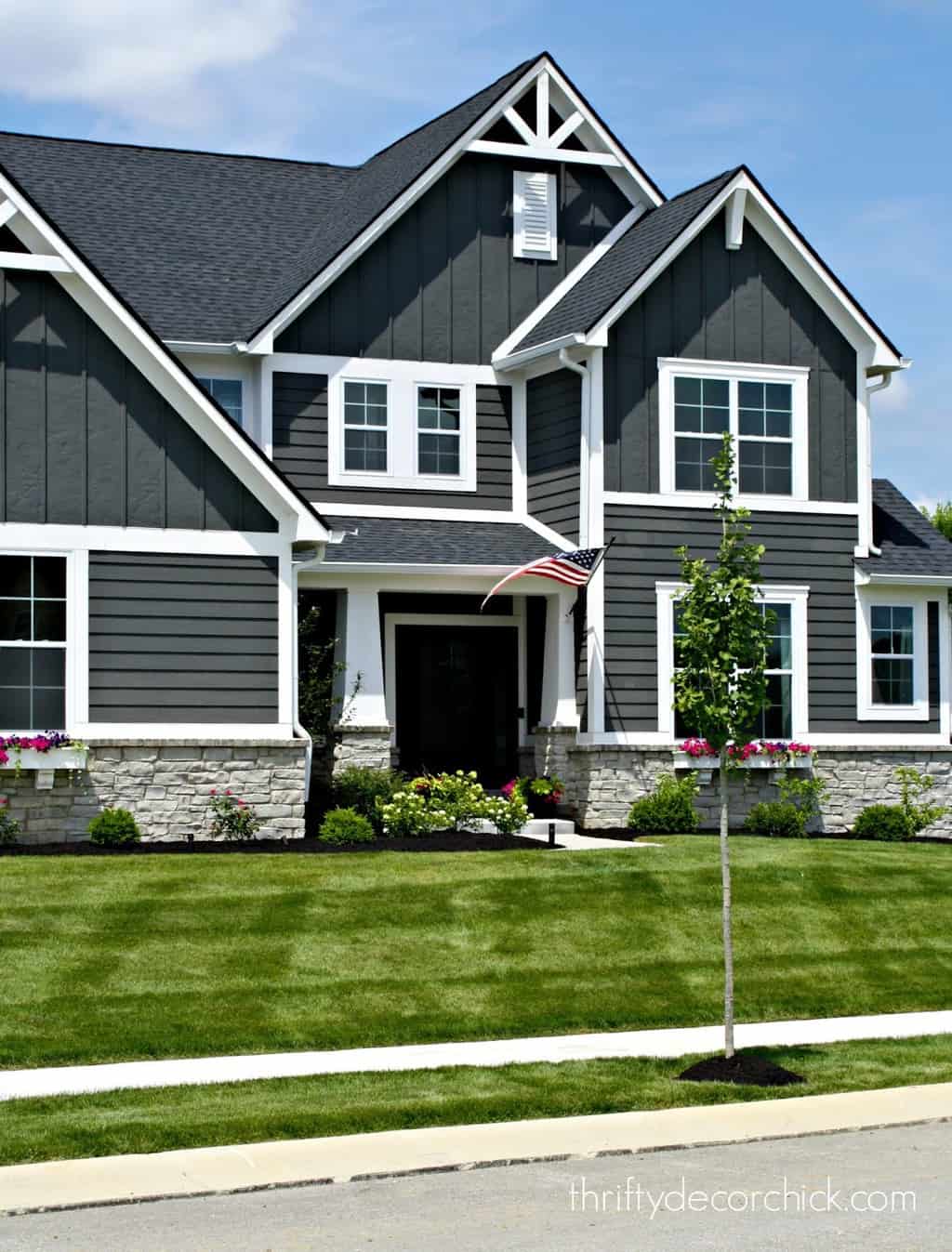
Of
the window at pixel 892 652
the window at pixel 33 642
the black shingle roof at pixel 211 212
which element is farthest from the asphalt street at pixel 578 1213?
the black shingle roof at pixel 211 212

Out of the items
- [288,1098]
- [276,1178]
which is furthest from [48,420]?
[276,1178]

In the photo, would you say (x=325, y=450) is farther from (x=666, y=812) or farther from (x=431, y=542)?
(x=666, y=812)

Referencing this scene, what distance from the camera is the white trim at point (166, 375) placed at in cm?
1967

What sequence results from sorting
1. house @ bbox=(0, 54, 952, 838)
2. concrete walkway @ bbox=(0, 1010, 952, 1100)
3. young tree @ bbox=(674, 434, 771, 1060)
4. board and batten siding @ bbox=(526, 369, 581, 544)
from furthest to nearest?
board and batten siding @ bbox=(526, 369, 581, 544) → house @ bbox=(0, 54, 952, 838) → young tree @ bbox=(674, 434, 771, 1060) → concrete walkway @ bbox=(0, 1010, 952, 1100)

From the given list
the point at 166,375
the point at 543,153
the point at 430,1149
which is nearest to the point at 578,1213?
the point at 430,1149

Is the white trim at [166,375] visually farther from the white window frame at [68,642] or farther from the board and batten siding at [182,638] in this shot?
the white window frame at [68,642]

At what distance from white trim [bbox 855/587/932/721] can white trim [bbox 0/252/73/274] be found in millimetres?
11281

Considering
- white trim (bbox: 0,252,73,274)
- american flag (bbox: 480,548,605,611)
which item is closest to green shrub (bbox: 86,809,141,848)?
american flag (bbox: 480,548,605,611)

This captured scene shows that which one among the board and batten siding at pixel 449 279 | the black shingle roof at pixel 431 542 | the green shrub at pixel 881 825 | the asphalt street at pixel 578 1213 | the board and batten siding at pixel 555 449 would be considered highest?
the board and batten siding at pixel 449 279

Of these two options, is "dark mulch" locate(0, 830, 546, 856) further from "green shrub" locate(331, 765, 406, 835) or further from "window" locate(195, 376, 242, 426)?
"window" locate(195, 376, 242, 426)

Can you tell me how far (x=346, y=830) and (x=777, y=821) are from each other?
601 centimetres

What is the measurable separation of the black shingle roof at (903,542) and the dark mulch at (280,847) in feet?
23.4

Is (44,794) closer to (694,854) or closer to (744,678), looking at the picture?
(694,854)

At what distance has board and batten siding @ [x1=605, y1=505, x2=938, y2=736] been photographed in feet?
76.4
